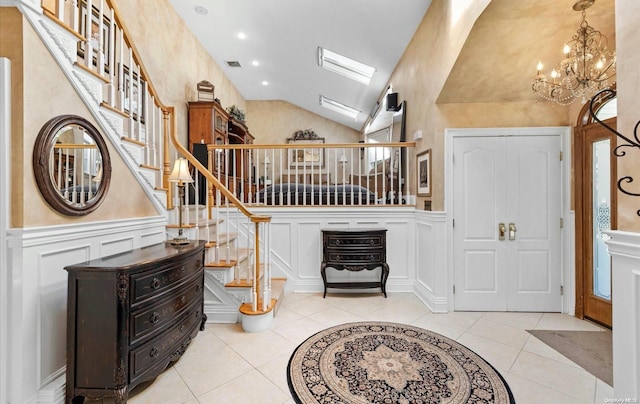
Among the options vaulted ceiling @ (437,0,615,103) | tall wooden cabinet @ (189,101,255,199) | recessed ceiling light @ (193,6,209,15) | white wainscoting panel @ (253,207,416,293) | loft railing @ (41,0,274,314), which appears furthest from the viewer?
recessed ceiling light @ (193,6,209,15)

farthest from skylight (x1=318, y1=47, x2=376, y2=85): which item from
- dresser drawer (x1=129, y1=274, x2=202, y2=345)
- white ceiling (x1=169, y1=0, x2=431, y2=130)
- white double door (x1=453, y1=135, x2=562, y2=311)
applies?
dresser drawer (x1=129, y1=274, x2=202, y2=345)

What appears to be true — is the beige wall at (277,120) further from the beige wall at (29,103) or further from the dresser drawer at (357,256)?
the beige wall at (29,103)

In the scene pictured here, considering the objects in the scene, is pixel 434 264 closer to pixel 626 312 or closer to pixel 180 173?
pixel 626 312

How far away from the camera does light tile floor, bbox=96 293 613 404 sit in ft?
5.74

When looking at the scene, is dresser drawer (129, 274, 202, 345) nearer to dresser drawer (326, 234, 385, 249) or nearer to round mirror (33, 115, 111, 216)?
round mirror (33, 115, 111, 216)

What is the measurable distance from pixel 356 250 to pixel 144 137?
276 centimetres

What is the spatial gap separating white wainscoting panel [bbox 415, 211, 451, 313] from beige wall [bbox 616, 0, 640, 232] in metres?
1.86

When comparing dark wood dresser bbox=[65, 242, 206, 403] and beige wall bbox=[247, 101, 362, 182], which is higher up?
beige wall bbox=[247, 101, 362, 182]

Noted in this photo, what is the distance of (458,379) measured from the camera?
1.89 m

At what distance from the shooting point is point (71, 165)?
5.91 feet

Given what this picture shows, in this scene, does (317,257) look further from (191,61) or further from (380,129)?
(191,61)

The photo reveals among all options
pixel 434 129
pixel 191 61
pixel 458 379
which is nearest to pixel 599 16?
pixel 434 129

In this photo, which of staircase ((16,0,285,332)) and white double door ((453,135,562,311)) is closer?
staircase ((16,0,285,332))

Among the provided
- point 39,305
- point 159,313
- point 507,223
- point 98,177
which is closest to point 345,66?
point 507,223
